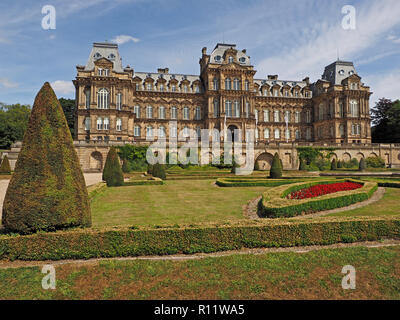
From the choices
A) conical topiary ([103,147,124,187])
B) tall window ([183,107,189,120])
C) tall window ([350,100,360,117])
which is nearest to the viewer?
conical topiary ([103,147,124,187])

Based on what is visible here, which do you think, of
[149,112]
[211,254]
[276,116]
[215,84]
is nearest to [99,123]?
[149,112]

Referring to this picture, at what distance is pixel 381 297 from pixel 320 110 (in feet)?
199

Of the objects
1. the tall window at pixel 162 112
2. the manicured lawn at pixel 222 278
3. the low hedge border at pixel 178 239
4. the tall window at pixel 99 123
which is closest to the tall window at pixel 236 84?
the tall window at pixel 162 112

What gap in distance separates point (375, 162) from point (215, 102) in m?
29.3

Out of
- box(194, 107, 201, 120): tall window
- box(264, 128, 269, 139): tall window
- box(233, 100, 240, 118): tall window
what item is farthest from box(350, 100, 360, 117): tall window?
box(194, 107, 201, 120): tall window

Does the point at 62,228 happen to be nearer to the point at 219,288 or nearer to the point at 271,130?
the point at 219,288

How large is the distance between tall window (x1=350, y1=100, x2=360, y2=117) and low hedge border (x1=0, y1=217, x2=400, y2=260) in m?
53.7

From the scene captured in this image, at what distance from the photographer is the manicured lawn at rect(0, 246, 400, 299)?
5410mm

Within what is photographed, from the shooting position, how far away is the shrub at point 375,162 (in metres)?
44.4

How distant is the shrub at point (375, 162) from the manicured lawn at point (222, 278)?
43684 millimetres

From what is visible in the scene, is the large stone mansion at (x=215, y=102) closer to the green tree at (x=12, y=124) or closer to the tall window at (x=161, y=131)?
the tall window at (x=161, y=131)

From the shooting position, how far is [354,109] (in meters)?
54.9

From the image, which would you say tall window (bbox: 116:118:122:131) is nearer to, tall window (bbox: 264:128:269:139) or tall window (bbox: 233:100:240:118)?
tall window (bbox: 233:100:240:118)

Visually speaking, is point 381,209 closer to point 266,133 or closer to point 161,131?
point 161,131
